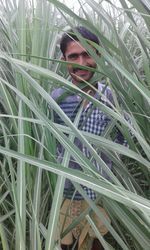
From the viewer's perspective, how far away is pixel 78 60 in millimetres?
1269

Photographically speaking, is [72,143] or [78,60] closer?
[72,143]

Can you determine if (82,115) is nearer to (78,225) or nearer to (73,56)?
(73,56)

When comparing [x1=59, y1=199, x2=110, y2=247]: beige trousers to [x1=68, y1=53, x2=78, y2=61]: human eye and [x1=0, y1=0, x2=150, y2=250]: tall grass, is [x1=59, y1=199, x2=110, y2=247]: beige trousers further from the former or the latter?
[x1=68, y1=53, x2=78, y2=61]: human eye

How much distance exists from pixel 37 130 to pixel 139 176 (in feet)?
1.30

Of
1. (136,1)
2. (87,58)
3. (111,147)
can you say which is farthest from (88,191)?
(136,1)

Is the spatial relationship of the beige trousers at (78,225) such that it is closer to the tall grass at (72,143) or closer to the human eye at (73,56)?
the tall grass at (72,143)

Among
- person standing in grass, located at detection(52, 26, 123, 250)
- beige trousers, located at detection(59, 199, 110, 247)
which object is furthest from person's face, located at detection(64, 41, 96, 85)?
beige trousers, located at detection(59, 199, 110, 247)

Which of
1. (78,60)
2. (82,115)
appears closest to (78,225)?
(82,115)

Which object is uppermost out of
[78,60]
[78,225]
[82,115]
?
[78,60]

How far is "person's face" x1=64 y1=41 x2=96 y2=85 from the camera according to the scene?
1.22 m

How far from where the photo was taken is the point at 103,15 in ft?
2.90

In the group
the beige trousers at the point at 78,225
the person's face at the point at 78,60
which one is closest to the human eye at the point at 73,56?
the person's face at the point at 78,60

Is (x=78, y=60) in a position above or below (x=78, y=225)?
above

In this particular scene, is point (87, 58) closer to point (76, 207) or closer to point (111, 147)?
point (76, 207)
